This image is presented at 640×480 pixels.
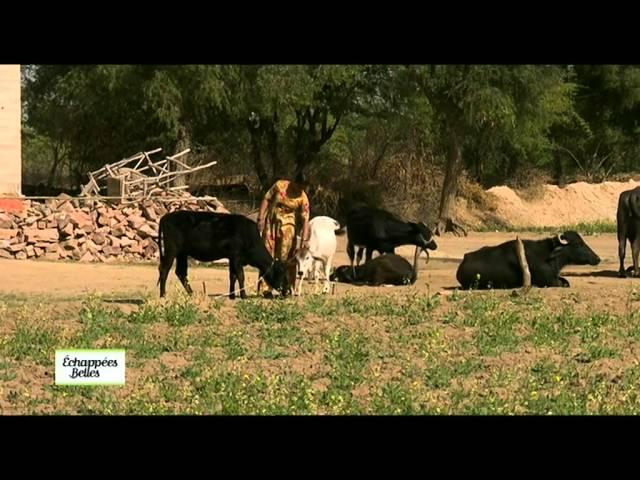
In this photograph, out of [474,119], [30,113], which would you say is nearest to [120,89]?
[30,113]

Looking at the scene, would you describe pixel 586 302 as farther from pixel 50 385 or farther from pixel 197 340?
pixel 50 385

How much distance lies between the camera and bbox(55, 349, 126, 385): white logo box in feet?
29.5

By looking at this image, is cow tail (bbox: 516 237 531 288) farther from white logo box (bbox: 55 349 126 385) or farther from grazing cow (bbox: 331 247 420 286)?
white logo box (bbox: 55 349 126 385)

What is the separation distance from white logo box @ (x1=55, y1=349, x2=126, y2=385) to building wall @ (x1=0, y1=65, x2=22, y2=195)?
43.3ft

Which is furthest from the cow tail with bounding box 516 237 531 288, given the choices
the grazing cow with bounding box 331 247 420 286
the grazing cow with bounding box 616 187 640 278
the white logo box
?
the white logo box

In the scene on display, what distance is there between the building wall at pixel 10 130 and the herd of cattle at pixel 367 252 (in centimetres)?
823

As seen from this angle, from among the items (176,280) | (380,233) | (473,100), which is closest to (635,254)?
(380,233)

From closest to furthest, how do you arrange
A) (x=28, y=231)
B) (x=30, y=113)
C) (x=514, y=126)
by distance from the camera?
(x=28, y=231), (x=514, y=126), (x=30, y=113)

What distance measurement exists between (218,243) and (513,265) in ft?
12.8

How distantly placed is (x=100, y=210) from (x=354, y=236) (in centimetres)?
569

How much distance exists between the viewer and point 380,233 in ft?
56.2

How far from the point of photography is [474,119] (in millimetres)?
27828

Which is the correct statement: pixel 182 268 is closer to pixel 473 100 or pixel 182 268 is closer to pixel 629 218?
pixel 629 218

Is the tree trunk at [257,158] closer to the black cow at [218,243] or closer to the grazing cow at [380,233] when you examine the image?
the grazing cow at [380,233]
